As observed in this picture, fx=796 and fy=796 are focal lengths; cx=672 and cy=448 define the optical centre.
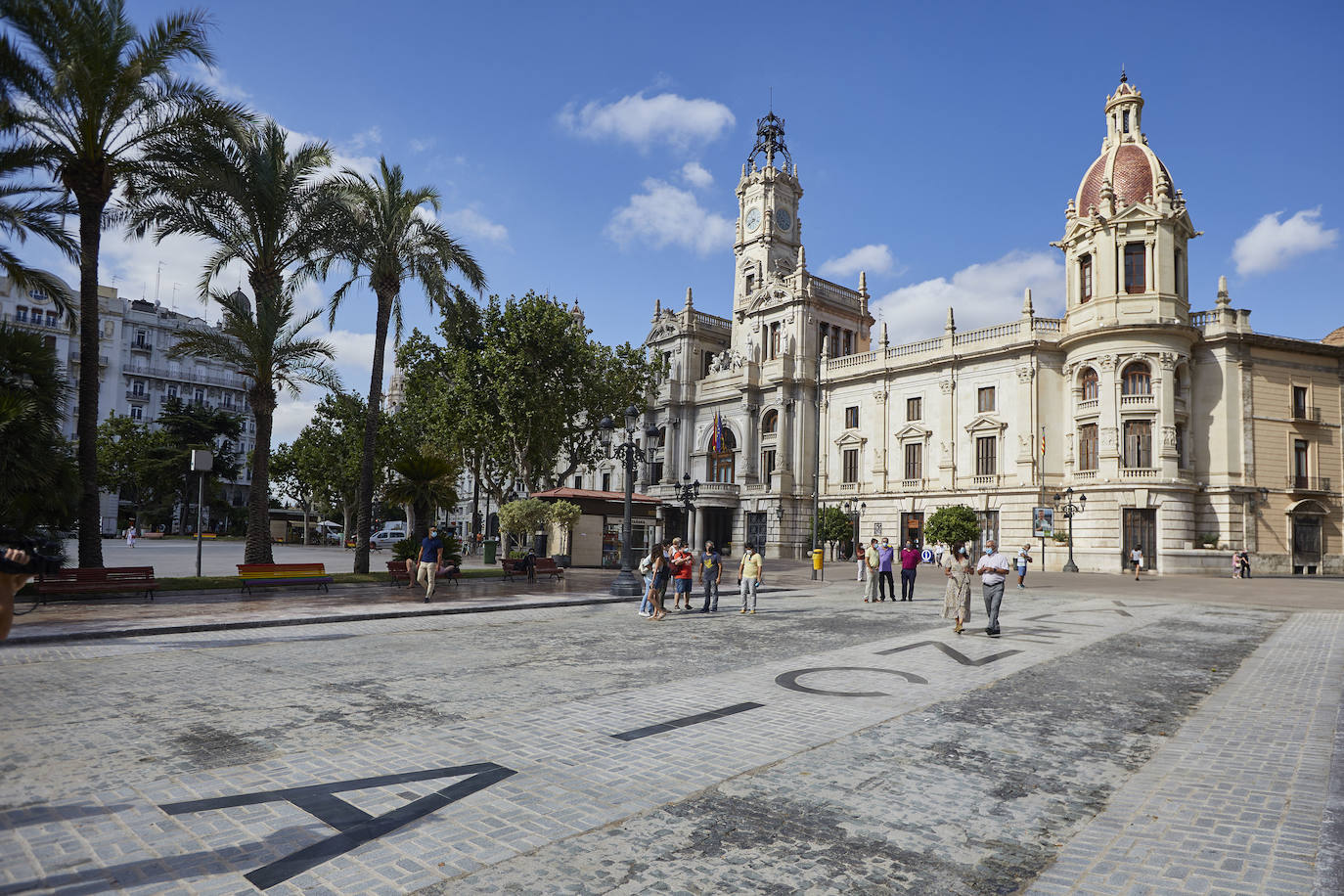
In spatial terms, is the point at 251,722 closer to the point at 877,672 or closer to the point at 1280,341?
the point at 877,672

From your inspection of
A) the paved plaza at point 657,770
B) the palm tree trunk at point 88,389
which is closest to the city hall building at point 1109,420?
the palm tree trunk at point 88,389

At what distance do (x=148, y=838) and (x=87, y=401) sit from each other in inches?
653

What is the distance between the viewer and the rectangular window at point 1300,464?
3984 cm

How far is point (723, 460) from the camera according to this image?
58.9 meters

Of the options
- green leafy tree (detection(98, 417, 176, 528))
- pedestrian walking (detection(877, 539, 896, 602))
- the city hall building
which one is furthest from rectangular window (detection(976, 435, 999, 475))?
green leafy tree (detection(98, 417, 176, 528))

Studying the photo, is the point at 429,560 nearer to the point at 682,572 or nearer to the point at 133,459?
the point at 682,572

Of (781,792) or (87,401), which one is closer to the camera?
(781,792)

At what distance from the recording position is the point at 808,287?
183ft

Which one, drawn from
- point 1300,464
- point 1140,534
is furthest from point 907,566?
point 1300,464

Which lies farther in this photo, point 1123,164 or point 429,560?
point 1123,164

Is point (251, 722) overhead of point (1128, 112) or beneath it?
beneath

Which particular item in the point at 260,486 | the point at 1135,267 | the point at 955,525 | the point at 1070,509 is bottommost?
the point at 955,525

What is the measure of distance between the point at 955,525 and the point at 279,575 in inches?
1240

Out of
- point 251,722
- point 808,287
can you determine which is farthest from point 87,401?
point 808,287
